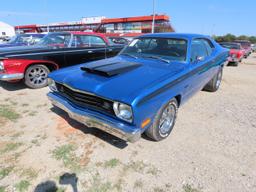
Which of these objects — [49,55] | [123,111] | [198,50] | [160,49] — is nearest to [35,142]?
[123,111]

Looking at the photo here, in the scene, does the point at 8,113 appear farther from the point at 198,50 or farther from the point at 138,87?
the point at 198,50

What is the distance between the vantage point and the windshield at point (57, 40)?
6280 mm

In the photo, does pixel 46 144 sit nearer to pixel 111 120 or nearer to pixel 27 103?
pixel 111 120

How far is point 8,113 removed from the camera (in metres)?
4.07

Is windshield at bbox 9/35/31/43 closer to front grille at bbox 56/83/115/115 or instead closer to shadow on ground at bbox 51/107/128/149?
shadow on ground at bbox 51/107/128/149

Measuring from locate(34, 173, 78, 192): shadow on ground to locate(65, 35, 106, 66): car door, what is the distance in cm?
434

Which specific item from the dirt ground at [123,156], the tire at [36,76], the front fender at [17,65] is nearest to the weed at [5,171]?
the dirt ground at [123,156]

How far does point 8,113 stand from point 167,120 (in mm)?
3289

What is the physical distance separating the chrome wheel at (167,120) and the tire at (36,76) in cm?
417

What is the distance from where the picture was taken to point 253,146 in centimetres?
310

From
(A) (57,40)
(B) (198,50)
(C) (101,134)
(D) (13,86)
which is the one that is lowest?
(C) (101,134)

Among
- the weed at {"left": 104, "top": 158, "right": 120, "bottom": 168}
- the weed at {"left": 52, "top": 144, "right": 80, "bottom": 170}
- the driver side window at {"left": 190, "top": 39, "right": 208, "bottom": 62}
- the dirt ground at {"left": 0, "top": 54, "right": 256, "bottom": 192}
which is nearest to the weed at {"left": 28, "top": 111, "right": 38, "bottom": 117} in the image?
the dirt ground at {"left": 0, "top": 54, "right": 256, "bottom": 192}

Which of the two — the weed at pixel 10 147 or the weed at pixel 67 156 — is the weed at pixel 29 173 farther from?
the weed at pixel 10 147

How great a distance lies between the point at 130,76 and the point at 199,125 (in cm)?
182
